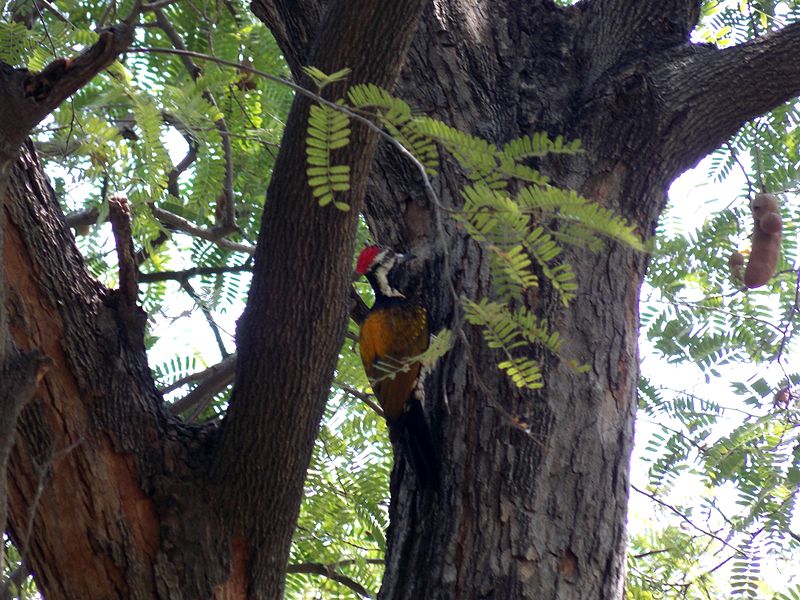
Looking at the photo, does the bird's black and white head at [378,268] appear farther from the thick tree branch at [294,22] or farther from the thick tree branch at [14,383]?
the thick tree branch at [14,383]

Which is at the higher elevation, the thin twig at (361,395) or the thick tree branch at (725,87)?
the thick tree branch at (725,87)

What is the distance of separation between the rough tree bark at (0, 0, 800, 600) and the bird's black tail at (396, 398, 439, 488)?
43 millimetres

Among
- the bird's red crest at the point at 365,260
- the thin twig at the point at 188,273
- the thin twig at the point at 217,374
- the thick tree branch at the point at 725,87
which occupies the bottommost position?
the thin twig at the point at 217,374

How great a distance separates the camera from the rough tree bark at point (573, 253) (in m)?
2.70

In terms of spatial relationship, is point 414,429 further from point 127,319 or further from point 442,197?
point 127,319

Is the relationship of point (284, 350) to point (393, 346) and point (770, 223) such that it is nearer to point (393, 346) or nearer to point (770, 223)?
point (393, 346)

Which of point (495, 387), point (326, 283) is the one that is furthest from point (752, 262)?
point (326, 283)

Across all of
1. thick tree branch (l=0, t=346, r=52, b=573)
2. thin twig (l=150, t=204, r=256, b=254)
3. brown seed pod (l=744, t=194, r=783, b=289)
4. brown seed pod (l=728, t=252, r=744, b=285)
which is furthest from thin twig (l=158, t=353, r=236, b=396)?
brown seed pod (l=728, t=252, r=744, b=285)

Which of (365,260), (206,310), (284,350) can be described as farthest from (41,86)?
(206,310)

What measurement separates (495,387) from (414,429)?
0.36m

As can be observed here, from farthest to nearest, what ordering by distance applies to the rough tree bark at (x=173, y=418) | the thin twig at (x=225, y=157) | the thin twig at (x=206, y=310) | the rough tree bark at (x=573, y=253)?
Answer: the thin twig at (x=206, y=310), the thin twig at (x=225, y=157), the rough tree bark at (x=573, y=253), the rough tree bark at (x=173, y=418)

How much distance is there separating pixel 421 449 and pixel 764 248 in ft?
4.63

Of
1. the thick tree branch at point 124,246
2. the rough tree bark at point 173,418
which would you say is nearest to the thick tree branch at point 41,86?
the thick tree branch at point 124,246

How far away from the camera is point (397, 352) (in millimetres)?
4055
